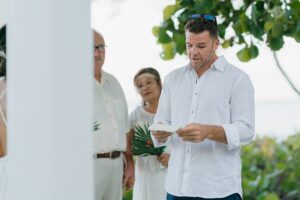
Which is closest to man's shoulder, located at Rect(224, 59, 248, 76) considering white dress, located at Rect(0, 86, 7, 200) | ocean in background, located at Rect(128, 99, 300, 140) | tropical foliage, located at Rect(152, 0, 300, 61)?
white dress, located at Rect(0, 86, 7, 200)

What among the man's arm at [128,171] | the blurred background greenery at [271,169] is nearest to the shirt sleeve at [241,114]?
the man's arm at [128,171]

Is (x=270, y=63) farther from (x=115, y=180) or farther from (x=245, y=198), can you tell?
(x=115, y=180)

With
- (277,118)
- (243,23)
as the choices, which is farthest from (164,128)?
(277,118)

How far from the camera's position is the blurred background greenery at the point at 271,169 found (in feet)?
30.8

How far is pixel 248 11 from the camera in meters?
6.52

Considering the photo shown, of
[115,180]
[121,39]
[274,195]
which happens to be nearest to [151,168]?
[115,180]

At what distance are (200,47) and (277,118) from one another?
8.82 metres

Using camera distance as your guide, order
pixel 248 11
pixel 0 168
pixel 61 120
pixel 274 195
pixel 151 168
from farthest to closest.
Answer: pixel 274 195
pixel 248 11
pixel 151 168
pixel 0 168
pixel 61 120

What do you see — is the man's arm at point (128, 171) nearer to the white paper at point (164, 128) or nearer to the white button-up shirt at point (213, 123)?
the white button-up shirt at point (213, 123)

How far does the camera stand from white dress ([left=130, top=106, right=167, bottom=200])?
5.21 m

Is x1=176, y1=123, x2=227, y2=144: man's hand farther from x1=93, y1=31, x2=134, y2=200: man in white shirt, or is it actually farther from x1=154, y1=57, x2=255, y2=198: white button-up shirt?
x1=93, y1=31, x2=134, y2=200: man in white shirt

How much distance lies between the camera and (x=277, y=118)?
39.6ft

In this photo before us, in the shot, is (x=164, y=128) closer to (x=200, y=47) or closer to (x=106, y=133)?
(x=200, y=47)

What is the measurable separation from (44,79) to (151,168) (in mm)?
3230
